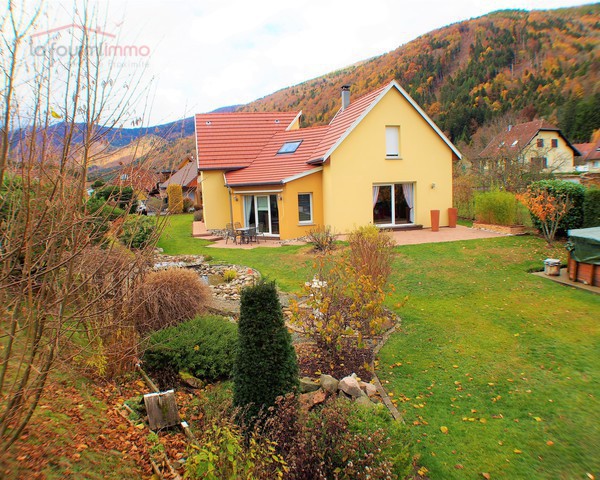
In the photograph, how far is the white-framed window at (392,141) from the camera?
20344 mm

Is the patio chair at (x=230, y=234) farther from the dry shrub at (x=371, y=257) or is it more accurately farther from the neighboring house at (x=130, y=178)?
the neighboring house at (x=130, y=178)

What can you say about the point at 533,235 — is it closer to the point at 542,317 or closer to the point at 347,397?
the point at 542,317

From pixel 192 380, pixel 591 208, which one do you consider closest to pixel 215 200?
pixel 591 208

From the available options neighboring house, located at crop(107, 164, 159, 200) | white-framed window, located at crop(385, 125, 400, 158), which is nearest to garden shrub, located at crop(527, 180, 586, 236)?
white-framed window, located at crop(385, 125, 400, 158)

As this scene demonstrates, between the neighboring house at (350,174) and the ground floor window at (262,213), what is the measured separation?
51 millimetres

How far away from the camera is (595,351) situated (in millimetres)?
6547

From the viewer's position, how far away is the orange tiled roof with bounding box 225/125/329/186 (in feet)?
65.8

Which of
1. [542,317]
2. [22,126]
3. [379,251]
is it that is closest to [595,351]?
[542,317]

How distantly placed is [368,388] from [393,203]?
16.5 m

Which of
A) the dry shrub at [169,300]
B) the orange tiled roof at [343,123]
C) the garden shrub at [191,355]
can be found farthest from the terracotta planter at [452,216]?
the garden shrub at [191,355]

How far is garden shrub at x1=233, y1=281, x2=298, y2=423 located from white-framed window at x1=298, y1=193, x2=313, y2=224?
52.1 feet

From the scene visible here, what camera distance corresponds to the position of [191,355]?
5984mm

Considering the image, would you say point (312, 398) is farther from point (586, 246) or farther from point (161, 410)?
point (586, 246)

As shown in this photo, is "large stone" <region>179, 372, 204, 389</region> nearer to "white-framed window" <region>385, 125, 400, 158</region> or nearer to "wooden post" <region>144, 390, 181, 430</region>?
"wooden post" <region>144, 390, 181, 430</region>
